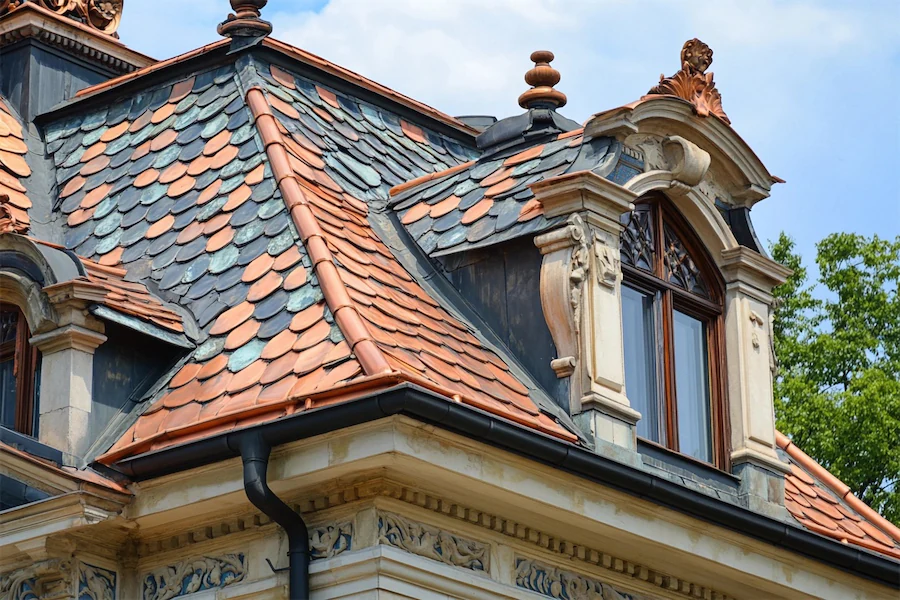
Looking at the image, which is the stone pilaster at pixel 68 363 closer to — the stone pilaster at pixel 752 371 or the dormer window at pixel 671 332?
the dormer window at pixel 671 332

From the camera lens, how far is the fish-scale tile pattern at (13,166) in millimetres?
16375

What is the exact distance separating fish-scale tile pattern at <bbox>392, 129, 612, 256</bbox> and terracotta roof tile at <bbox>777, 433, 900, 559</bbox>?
308 cm

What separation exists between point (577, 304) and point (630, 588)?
6.53 ft

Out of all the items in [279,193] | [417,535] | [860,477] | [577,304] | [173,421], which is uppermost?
[860,477]

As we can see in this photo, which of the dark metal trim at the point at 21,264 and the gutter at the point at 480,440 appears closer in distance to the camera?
the gutter at the point at 480,440

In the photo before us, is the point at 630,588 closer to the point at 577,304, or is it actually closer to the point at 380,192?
the point at 577,304

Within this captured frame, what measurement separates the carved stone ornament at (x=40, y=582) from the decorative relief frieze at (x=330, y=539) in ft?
5.35

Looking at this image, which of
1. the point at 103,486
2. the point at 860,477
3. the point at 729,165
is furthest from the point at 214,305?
the point at 860,477

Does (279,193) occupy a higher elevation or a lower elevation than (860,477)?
lower

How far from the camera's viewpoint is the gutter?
491 inches

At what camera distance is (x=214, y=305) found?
48.3 ft

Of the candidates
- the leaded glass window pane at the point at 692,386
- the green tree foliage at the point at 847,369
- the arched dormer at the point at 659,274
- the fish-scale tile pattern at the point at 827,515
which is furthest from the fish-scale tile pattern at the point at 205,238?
the green tree foliage at the point at 847,369

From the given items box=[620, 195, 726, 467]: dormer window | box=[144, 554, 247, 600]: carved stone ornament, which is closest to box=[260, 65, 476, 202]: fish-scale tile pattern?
box=[620, 195, 726, 467]: dormer window

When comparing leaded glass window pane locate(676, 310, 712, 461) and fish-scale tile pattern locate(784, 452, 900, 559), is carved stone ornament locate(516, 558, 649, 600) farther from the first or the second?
fish-scale tile pattern locate(784, 452, 900, 559)
